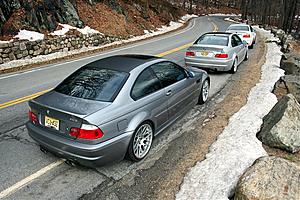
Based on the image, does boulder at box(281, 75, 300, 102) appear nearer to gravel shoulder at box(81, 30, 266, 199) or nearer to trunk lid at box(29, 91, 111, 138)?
gravel shoulder at box(81, 30, 266, 199)

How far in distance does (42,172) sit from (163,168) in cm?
185

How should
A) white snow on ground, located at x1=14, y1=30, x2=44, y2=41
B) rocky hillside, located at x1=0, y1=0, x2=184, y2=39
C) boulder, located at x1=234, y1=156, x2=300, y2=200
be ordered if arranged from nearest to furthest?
boulder, located at x1=234, y1=156, x2=300, y2=200
white snow on ground, located at x1=14, y1=30, x2=44, y2=41
rocky hillside, located at x1=0, y1=0, x2=184, y2=39

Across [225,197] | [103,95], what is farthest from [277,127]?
[103,95]

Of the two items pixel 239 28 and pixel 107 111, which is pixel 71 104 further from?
pixel 239 28

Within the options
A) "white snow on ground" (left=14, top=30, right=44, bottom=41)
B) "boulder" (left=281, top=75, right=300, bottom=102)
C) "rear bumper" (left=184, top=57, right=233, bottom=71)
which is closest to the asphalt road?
"boulder" (left=281, top=75, right=300, bottom=102)

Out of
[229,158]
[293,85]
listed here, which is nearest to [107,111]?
[229,158]

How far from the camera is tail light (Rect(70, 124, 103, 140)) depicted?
11.1ft

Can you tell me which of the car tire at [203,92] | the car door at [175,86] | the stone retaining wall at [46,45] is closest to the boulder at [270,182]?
the car door at [175,86]

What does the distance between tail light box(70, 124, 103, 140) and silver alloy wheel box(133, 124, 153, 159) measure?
701mm

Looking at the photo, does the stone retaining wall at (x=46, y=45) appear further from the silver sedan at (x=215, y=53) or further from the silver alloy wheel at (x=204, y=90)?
the silver alloy wheel at (x=204, y=90)

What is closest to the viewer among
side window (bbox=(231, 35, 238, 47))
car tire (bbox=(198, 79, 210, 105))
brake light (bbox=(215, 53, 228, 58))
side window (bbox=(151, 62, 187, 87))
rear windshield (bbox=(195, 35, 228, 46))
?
side window (bbox=(151, 62, 187, 87))

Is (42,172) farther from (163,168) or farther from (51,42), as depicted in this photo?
(51,42)

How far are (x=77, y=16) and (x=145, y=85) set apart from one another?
15363 mm

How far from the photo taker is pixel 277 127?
4617 millimetres
